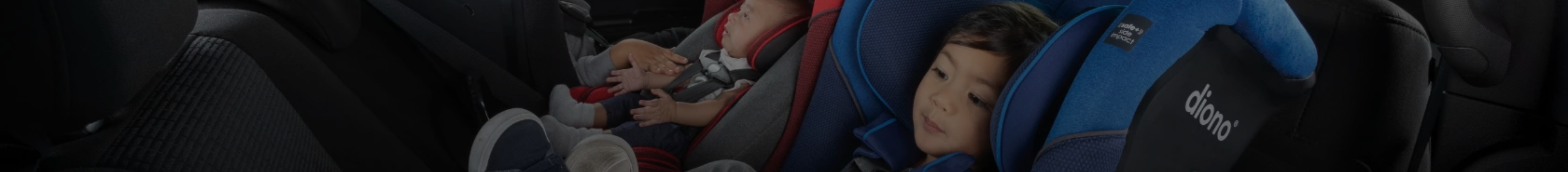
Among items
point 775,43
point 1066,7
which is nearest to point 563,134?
point 775,43

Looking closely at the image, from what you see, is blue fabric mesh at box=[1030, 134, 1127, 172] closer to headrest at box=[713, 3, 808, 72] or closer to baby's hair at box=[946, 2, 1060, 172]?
baby's hair at box=[946, 2, 1060, 172]

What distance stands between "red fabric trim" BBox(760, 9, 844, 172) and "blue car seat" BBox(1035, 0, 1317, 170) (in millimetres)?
391

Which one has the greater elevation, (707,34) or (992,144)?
(992,144)

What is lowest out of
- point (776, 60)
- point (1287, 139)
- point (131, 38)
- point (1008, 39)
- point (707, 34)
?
point (707, 34)

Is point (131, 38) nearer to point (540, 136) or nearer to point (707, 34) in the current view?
point (540, 136)

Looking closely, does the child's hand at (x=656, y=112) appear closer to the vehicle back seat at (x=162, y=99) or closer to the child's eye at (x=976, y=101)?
the vehicle back seat at (x=162, y=99)

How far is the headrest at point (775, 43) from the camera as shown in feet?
4.51

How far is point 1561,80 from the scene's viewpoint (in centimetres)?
96

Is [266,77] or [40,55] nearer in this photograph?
[40,55]

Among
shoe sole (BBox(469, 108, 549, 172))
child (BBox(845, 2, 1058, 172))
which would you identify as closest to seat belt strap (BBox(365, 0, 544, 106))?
shoe sole (BBox(469, 108, 549, 172))

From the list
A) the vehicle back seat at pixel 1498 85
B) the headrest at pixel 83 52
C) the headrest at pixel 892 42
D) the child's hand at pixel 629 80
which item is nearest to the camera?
the headrest at pixel 83 52

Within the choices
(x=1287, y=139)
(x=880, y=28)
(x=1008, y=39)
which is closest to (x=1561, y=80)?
(x=1287, y=139)

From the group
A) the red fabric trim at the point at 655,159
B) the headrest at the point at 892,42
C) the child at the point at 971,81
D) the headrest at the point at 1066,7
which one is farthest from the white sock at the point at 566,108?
the headrest at the point at 1066,7

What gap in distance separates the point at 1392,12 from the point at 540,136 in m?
0.92
